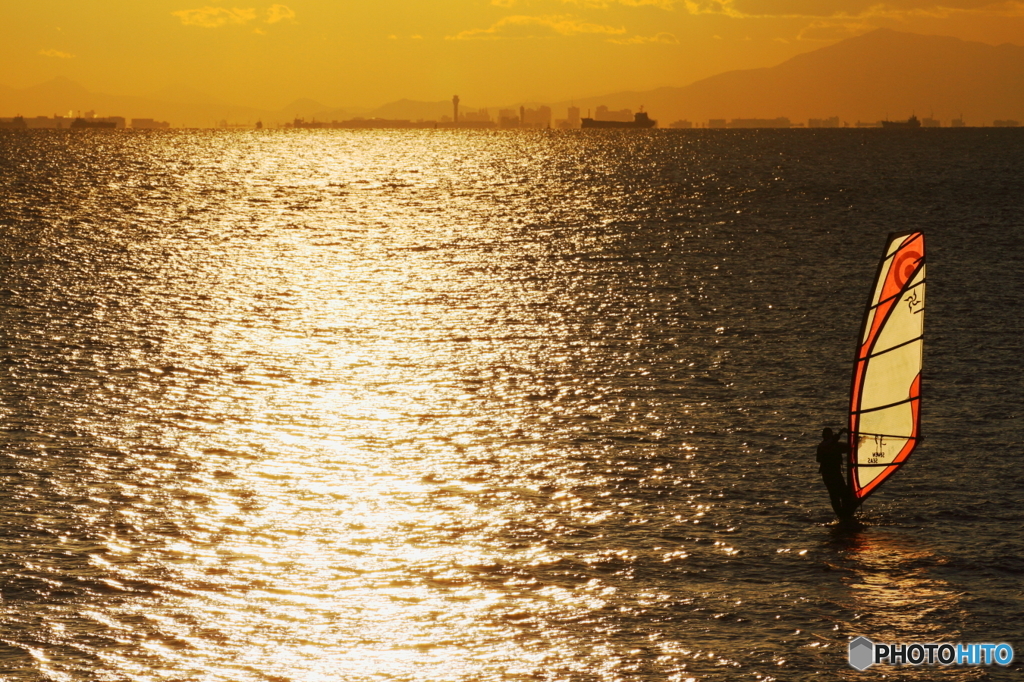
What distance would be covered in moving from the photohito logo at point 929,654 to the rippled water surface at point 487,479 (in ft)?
1.07

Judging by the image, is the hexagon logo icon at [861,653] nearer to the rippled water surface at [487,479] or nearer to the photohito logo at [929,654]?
the photohito logo at [929,654]

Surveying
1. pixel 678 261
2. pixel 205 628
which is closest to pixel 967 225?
pixel 678 261

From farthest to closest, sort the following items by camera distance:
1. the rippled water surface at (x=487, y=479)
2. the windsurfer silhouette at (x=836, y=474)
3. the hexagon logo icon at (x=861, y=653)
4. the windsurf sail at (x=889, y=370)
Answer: the windsurfer silhouette at (x=836, y=474), the windsurf sail at (x=889, y=370), the rippled water surface at (x=487, y=479), the hexagon logo icon at (x=861, y=653)

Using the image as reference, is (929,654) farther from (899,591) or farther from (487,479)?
(487,479)

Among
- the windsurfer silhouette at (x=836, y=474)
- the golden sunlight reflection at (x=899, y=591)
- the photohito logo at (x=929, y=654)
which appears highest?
the windsurfer silhouette at (x=836, y=474)

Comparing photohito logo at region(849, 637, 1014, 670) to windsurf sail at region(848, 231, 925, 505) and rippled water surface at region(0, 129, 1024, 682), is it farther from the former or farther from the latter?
windsurf sail at region(848, 231, 925, 505)

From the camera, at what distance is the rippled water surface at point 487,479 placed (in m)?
25.8

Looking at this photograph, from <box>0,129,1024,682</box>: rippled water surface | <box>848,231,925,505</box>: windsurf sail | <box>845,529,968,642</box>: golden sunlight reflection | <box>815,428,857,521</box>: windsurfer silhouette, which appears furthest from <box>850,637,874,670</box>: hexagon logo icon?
<box>848,231,925,505</box>: windsurf sail

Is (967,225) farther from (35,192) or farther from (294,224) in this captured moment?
(35,192)

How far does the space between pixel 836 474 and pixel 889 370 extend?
10.9ft

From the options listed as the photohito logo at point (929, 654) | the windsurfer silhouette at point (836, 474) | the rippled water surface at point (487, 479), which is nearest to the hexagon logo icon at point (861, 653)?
the photohito logo at point (929, 654)

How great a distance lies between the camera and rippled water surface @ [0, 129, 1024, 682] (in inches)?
1014

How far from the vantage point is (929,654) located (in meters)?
24.9

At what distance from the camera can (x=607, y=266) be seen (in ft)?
299
